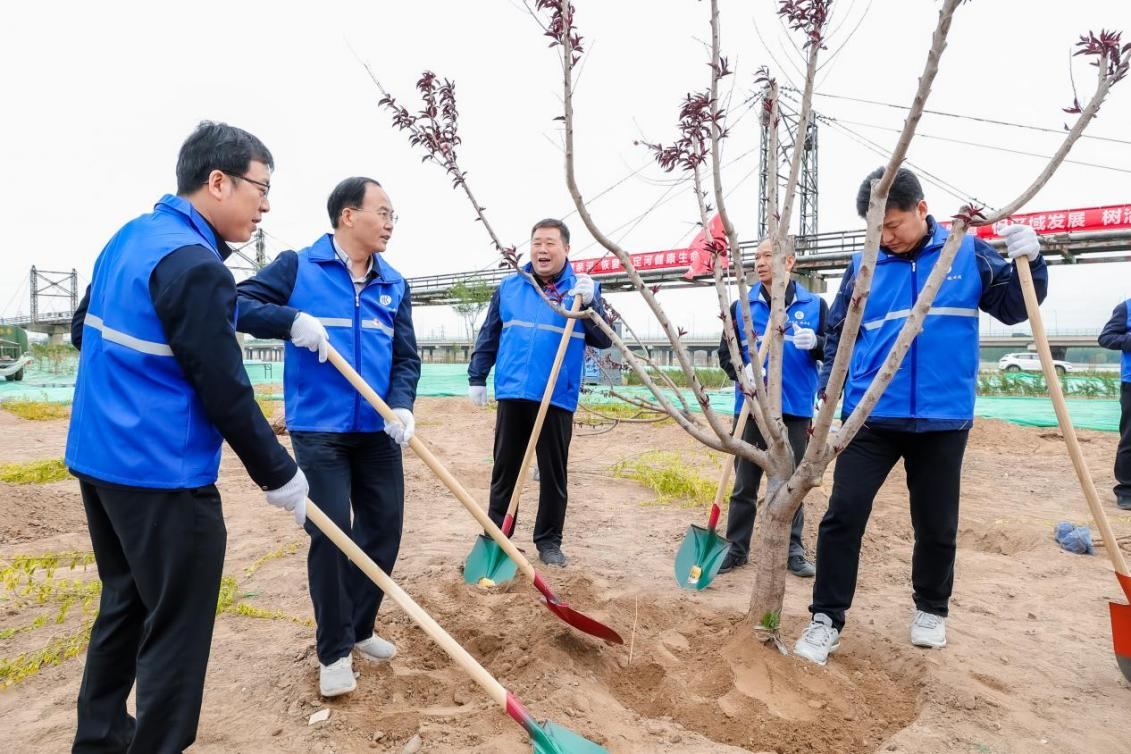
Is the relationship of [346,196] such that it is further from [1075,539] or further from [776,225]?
[1075,539]

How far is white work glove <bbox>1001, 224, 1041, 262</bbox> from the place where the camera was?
2.52 meters

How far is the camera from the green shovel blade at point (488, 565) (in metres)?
3.35

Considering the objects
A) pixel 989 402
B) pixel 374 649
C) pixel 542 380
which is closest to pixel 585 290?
pixel 542 380

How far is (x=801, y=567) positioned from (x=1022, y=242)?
2.15 metres

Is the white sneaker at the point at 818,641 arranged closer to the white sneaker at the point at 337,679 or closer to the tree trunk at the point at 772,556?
the tree trunk at the point at 772,556

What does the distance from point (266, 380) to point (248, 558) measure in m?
21.4

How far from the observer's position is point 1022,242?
2.54 meters

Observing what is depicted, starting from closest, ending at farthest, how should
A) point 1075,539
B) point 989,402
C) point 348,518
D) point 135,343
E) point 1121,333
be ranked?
1. point 135,343
2. point 348,518
3. point 1075,539
4. point 1121,333
5. point 989,402

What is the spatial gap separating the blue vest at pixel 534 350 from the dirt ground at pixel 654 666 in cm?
104

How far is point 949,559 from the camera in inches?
112

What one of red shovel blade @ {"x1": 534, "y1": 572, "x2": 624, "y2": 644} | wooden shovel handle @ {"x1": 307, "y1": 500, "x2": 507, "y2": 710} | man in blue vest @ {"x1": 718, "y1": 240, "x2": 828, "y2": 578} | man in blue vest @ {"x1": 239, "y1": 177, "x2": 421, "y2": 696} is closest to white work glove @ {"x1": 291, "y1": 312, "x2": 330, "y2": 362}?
man in blue vest @ {"x1": 239, "y1": 177, "x2": 421, "y2": 696}

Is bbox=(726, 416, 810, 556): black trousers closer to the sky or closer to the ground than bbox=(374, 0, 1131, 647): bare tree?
closer to the ground

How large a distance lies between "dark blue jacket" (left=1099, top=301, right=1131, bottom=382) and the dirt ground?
2134mm

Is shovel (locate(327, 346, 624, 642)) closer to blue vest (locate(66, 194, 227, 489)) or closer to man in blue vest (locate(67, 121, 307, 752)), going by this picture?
man in blue vest (locate(67, 121, 307, 752))
